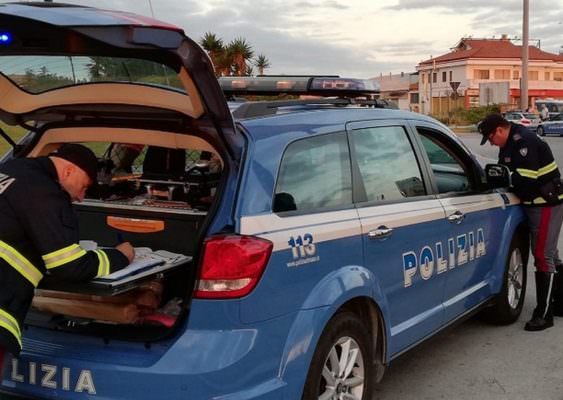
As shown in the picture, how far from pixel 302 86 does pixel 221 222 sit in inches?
63.9

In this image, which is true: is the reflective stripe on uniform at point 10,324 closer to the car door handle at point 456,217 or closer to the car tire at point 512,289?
the car door handle at point 456,217

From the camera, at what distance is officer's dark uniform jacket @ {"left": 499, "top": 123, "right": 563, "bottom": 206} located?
5.33 metres

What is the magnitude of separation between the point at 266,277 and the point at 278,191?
1.41 ft

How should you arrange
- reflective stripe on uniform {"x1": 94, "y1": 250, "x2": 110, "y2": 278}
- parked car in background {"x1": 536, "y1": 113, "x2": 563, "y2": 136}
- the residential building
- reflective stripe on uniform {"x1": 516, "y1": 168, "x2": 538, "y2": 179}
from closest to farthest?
reflective stripe on uniform {"x1": 94, "y1": 250, "x2": 110, "y2": 278}
reflective stripe on uniform {"x1": 516, "y1": 168, "x2": 538, "y2": 179}
parked car in background {"x1": 536, "y1": 113, "x2": 563, "y2": 136}
the residential building

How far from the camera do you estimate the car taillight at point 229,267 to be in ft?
9.14

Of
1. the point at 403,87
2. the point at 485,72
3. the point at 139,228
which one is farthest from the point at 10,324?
the point at 403,87

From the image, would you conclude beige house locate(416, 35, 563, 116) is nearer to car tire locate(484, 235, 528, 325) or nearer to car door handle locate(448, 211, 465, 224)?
car tire locate(484, 235, 528, 325)

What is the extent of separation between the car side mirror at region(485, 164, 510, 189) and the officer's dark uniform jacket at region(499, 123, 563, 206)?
0.31 m

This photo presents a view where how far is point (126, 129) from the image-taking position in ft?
11.6

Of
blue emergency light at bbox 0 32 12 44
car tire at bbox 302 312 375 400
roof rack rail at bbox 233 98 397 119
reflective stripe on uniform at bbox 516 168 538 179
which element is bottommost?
car tire at bbox 302 312 375 400

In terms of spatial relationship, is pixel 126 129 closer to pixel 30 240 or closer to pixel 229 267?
pixel 30 240

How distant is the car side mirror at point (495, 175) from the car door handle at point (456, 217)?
Result: 66 cm

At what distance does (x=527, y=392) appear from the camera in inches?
170

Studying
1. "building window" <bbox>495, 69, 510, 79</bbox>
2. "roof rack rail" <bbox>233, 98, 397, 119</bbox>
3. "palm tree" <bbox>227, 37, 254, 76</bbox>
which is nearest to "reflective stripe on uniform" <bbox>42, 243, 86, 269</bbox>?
"roof rack rail" <bbox>233, 98, 397, 119</bbox>
